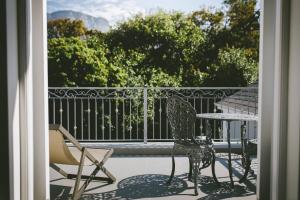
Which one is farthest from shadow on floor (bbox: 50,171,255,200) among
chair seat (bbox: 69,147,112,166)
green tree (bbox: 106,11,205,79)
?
green tree (bbox: 106,11,205,79)

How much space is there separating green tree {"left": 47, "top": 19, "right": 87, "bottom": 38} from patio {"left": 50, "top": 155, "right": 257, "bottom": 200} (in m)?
7.19

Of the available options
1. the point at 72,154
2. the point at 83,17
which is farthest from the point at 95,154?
the point at 83,17

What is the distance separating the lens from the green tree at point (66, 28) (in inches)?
483

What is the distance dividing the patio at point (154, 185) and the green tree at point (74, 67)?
12.8ft

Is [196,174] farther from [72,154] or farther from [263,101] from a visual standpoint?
[263,101]

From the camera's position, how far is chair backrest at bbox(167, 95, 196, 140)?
14.9 feet

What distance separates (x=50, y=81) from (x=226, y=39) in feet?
20.2

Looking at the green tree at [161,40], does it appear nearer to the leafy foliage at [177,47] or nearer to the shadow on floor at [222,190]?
the leafy foliage at [177,47]

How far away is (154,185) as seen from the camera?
4.87 metres
